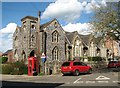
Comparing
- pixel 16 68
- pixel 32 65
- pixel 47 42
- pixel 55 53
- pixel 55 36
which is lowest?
pixel 16 68

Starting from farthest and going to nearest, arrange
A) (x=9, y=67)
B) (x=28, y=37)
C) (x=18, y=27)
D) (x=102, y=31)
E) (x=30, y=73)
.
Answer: (x=18, y=27), (x=28, y=37), (x=102, y=31), (x=9, y=67), (x=30, y=73)

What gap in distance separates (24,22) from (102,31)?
72.2 feet

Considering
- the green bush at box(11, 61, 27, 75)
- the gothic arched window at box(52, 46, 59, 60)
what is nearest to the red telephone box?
the green bush at box(11, 61, 27, 75)

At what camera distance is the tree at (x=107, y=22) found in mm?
36062

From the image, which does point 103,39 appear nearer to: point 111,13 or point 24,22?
point 111,13

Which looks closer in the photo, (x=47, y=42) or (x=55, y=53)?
(x=47, y=42)

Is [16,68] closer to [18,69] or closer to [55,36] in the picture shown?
[18,69]

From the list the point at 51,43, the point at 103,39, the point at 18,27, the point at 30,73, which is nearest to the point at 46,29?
the point at 51,43

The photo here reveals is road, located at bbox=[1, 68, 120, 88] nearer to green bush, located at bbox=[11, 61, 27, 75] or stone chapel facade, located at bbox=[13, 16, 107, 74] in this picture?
green bush, located at bbox=[11, 61, 27, 75]

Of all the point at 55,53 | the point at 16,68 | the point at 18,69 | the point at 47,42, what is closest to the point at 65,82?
the point at 18,69

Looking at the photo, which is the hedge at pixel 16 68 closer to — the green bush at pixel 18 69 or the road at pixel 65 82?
the green bush at pixel 18 69

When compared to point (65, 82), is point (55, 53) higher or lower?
higher

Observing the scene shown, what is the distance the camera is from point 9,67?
115 ft

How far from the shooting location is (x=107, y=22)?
36312 mm
